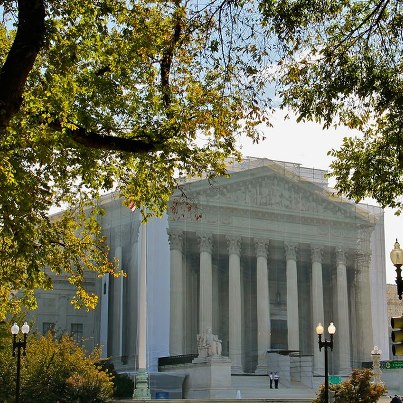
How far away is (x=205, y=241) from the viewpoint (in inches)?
2709

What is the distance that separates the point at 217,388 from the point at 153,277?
13151 mm

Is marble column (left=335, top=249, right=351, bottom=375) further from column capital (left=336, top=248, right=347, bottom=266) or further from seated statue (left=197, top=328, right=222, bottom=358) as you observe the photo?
seated statue (left=197, top=328, right=222, bottom=358)

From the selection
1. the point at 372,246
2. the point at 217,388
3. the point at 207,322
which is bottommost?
the point at 217,388

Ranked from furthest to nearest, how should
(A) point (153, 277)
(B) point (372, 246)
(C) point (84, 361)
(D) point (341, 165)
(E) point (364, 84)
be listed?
1. (B) point (372, 246)
2. (A) point (153, 277)
3. (C) point (84, 361)
4. (D) point (341, 165)
5. (E) point (364, 84)

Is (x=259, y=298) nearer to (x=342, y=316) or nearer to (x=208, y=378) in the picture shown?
(x=342, y=316)

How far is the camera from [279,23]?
14.4 metres

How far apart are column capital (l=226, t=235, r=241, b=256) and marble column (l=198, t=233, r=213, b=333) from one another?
147 centimetres

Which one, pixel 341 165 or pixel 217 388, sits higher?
pixel 341 165

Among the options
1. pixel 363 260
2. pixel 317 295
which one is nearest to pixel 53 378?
pixel 317 295

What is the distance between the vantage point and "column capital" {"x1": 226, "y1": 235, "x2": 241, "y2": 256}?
69.6 metres

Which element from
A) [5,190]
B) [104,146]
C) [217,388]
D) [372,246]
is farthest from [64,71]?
[372,246]

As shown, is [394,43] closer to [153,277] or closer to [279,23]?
[279,23]

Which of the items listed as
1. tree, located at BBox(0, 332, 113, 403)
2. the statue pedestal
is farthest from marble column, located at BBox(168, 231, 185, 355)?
tree, located at BBox(0, 332, 113, 403)

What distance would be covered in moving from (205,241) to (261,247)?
5.14 meters
